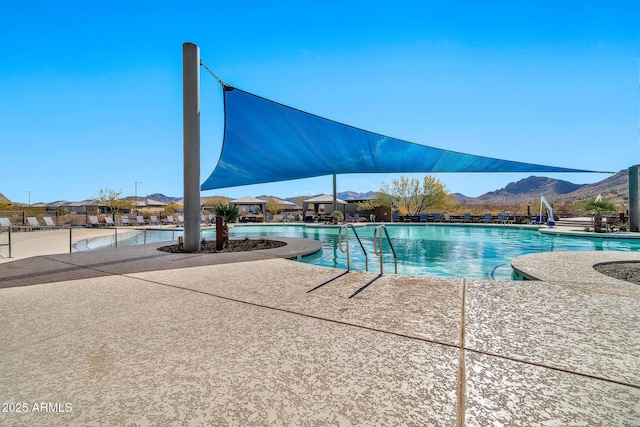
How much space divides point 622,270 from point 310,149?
7.65 meters

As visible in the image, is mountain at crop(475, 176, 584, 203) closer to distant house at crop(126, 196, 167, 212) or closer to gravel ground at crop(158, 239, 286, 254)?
distant house at crop(126, 196, 167, 212)

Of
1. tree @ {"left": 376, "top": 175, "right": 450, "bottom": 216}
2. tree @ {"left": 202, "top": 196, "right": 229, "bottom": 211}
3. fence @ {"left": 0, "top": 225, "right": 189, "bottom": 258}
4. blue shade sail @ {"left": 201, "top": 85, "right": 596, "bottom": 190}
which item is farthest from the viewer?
tree @ {"left": 376, "top": 175, "right": 450, "bottom": 216}

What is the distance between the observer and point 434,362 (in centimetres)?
166

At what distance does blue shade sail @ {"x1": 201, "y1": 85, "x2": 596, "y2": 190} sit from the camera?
7.52m

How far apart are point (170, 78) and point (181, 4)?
1764 millimetres

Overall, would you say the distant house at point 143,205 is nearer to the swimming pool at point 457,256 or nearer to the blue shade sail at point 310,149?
the blue shade sail at point 310,149

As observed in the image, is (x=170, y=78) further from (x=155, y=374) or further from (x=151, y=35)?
(x=155, y=374)

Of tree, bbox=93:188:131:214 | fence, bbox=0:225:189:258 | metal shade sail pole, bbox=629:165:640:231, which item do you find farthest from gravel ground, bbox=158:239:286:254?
tree, bbox=93:188:131:214

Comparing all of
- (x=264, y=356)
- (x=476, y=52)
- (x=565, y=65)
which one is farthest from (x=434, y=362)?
(x=565, y=65)

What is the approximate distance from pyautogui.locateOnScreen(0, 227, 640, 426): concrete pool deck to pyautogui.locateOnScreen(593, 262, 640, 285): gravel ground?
37.8 inches

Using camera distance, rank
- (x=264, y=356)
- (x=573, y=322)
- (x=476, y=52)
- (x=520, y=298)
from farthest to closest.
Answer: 1. (x=476, y=52)
2. (x=520, y=298)
3. (x=573, y=322)
4. (x=264, y=356)

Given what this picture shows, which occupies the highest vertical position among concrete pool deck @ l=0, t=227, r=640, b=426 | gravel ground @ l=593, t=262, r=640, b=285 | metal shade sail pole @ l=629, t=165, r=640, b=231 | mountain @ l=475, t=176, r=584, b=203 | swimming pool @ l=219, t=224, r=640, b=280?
mountain @ l=475, t=176, r=584, b=203

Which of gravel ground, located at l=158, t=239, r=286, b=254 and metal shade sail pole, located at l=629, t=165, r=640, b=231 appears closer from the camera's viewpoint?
gravel ground, located at l=158, t=239, r=286, b=254

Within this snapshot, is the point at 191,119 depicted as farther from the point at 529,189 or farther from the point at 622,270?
the point at 529,189
